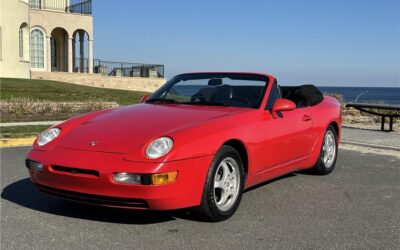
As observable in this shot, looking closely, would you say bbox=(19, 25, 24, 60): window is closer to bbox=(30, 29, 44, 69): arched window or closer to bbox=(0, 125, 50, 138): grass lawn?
bbox=(30, 29, 44, 69): arched window

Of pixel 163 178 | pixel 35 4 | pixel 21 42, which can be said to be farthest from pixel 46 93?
pixel 163 178

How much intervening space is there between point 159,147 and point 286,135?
80.3 inches

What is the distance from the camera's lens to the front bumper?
4359 mm

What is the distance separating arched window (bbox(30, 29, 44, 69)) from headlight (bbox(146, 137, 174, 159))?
30.6 m

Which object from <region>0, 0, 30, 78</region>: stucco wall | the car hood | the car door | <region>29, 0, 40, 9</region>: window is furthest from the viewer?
<region>29, 0, 40, 9</region>: window

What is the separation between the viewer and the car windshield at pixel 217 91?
234 inches

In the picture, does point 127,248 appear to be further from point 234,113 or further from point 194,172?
point 234,113

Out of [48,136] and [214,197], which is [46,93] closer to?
[48,136]

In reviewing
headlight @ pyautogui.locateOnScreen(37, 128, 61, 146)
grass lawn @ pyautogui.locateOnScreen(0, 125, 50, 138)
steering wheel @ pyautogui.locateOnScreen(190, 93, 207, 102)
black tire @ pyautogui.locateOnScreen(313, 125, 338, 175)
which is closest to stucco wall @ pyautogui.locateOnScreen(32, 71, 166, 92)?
grass lawn @ pyautogui.locateOnScreen(0, 125, 50, 138)

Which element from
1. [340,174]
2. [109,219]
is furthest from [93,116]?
[340,174]

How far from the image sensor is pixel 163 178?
437cm

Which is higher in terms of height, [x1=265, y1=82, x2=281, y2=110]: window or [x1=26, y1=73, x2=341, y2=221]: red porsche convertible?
[x1=265, y1=82, x2=281, y2=110]: window

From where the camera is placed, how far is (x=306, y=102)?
7043 mm

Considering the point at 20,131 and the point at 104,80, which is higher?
the point at 104,80
